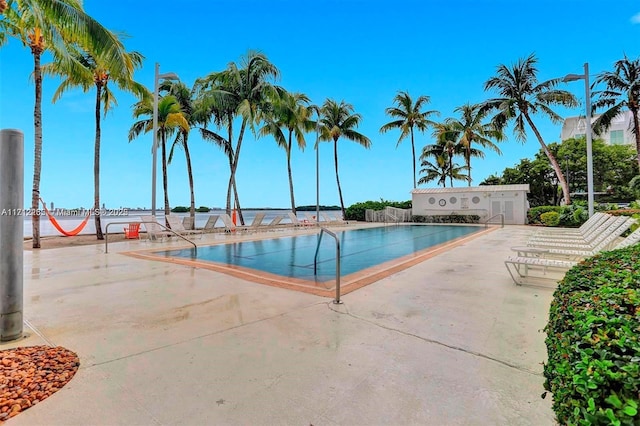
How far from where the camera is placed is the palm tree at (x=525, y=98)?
19.8m

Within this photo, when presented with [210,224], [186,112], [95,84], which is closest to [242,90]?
[186,112]

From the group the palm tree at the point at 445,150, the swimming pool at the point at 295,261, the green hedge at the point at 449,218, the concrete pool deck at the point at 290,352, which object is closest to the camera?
the concrete pool deck at the point at 290,352

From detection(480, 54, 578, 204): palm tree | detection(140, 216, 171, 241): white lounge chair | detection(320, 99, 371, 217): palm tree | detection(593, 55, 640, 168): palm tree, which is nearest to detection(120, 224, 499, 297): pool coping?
detection(140, 216, 171, 241): white lounge chair

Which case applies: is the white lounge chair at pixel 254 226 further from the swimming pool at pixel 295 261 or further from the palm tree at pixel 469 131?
the palm tree at pixel 469 131

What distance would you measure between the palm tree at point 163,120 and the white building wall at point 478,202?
61.4 feet

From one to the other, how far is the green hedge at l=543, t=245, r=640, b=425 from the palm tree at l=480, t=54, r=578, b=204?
73.7ft

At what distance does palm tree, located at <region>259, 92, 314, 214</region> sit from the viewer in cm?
2009

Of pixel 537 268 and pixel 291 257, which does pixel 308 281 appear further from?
pixel 537 268

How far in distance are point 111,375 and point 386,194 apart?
28.9 meters

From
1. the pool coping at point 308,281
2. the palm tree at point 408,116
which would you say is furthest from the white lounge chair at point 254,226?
the palm tree at point 408,116

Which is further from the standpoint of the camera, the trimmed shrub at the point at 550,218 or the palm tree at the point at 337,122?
the palm tree at the point at 337,122

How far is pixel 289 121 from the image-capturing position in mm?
21547

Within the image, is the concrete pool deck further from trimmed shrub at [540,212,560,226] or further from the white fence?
the white fence

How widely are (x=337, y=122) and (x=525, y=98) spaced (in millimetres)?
13566
